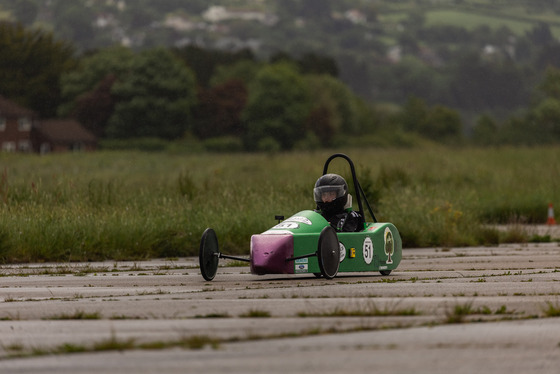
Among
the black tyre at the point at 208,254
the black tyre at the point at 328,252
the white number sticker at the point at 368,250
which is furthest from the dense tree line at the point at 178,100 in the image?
the black tyre at the point at 328,252

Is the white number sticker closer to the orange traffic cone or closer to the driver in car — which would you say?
the driver in car

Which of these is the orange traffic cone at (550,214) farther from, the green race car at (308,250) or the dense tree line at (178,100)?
the dense tree line at (178,100)

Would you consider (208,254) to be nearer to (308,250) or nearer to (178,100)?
(308,250)

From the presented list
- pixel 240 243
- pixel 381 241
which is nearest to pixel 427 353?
pixel 381 241

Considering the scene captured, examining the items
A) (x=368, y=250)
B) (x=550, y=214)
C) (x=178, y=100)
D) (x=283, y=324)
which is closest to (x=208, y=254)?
(x=368, y=250)

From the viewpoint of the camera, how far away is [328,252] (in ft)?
38.9

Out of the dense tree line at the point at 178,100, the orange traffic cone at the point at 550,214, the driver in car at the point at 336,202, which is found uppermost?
the dense tree line at the point at 178,100

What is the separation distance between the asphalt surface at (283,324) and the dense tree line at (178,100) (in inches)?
4222

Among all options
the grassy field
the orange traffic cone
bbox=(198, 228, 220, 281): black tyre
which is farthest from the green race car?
the orange traffic cone

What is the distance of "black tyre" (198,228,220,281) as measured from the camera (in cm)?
1222

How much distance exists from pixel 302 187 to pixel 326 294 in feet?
51.9

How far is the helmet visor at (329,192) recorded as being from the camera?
43.8 ft

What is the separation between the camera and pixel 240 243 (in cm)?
1891

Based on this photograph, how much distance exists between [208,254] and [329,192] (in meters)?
1.86
